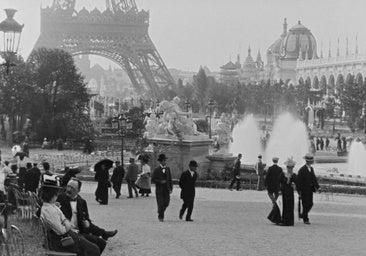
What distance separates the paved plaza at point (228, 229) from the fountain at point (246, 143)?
23223 millimetres

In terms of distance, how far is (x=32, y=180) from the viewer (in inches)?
786

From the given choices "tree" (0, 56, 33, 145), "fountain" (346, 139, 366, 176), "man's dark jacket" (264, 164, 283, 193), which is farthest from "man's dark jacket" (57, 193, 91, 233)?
"tree" (0, 56, 33, 145)

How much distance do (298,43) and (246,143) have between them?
127933 mm

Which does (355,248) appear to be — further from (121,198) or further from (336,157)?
(336,157)

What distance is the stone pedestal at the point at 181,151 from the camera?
30.4 meters

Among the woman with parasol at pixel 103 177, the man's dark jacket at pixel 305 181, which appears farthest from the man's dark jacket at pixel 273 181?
the woman with parasol at pixel 103 177

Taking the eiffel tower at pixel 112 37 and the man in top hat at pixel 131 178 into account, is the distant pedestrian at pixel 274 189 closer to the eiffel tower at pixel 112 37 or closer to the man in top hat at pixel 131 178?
the man in top hat at pixel 131 178

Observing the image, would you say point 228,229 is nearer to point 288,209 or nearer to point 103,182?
point 288,209

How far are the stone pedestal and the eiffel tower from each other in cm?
7026

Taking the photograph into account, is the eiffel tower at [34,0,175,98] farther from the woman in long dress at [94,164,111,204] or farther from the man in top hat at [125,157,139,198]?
the woman in long dress at [94,164,111,204]

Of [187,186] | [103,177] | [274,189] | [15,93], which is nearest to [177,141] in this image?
[103,177]

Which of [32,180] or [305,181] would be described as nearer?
[305,181]

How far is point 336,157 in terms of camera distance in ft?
154

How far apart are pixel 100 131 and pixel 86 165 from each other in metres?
29.9
